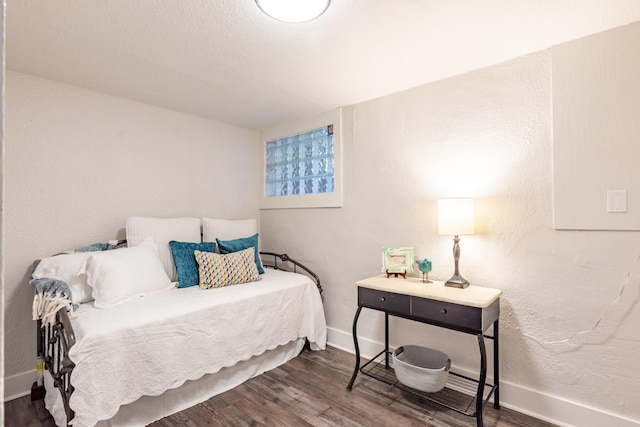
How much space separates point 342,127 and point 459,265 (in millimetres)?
1581

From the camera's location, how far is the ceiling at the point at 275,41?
1616 mm

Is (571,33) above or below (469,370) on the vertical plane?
above

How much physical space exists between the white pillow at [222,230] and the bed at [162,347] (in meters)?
0.33

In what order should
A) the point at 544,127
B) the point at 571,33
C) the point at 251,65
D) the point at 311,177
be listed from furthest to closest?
the point at 311,177, the point at 251,65, the point at 544,127, the point at 571,33

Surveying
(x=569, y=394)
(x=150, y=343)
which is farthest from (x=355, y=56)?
(x=569, y=394)

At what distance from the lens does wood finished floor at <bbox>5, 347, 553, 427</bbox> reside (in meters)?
1.93

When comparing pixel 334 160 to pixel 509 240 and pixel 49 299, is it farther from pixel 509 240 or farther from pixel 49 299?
pixel 49 299

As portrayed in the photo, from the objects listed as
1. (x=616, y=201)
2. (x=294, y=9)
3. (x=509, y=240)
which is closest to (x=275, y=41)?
(x=294, y=9)

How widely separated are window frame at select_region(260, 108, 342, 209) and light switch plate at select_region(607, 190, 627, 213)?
1.87 meters

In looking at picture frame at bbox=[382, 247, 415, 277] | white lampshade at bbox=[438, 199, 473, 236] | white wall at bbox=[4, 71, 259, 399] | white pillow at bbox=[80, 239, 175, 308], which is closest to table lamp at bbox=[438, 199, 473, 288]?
white lampshade at bbox=[438, 199, 473, 236]

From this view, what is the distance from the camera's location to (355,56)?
2082 millimetres

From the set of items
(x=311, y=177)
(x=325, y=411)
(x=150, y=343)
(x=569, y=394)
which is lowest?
(x=325, y=411)

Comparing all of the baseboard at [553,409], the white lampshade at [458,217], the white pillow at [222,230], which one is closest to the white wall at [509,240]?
the baseboard at [553,409]

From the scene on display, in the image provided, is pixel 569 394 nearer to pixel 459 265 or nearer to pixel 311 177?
pixel 459 265
